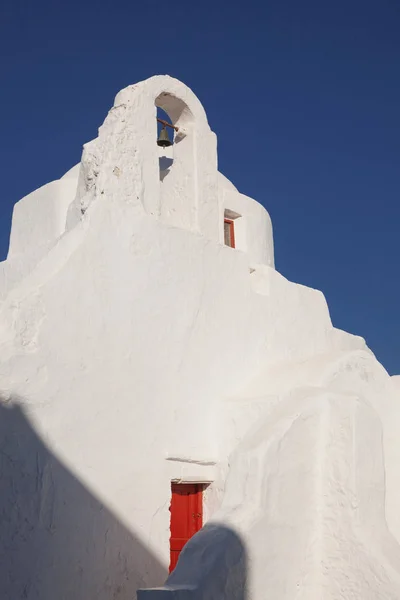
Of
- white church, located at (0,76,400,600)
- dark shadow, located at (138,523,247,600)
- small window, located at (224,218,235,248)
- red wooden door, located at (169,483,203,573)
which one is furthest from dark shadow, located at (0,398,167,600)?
small window, located at (224,218,235,248)

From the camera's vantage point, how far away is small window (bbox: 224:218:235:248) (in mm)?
11234

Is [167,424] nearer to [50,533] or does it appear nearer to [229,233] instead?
[50,533]

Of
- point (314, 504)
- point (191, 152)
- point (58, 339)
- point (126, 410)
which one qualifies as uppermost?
point (191, 152)

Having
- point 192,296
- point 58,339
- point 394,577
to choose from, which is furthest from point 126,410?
point 394,577

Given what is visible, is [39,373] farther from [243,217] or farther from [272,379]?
[243,217]

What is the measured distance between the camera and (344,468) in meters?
6.45

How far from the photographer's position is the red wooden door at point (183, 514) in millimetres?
7203

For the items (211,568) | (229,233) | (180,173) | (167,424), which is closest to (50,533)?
(211,568)

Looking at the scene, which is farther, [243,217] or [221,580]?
[243,217]

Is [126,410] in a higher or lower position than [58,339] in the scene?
lower

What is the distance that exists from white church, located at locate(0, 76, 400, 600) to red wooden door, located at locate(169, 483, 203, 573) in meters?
0.01

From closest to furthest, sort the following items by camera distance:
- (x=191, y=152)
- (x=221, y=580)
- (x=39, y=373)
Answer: (x=221, y=580)
(x=39, y=373)
(x=191, y=152)

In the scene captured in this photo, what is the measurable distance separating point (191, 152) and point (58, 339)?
11.2ft

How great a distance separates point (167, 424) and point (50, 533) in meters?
1.67
